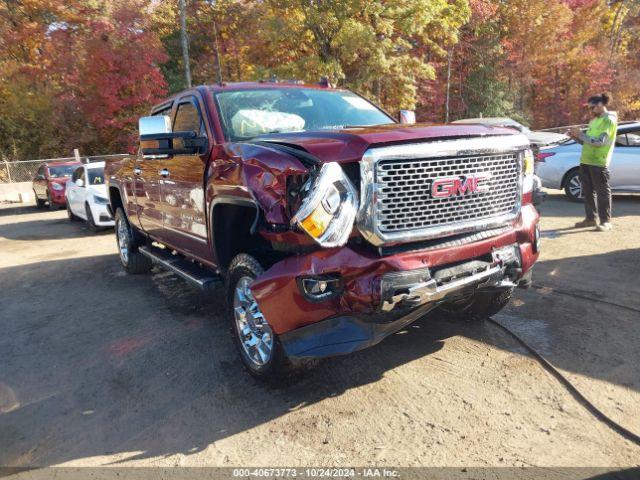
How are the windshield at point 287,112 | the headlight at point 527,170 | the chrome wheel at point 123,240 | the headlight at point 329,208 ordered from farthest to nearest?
the chrome wheel at point 123,240
the windshield at point 287,112
the headlight at point 527,170
the headlight at point 329,208

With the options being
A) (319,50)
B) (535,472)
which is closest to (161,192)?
(535,472)

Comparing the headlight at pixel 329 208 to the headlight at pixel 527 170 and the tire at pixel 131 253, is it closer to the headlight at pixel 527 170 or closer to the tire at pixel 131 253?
Answer: the headlight at pixel 527 170

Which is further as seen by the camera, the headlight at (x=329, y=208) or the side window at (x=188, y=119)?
the side window at (x=188, y=119)

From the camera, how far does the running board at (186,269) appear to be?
4.10 m

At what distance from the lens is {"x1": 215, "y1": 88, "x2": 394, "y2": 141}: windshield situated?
4.02 meters

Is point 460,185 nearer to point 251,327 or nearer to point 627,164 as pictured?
point 251,327

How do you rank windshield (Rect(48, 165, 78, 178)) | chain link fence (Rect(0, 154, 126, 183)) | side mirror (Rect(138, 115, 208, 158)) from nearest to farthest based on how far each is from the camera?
1. side mirror (Rect(138, 115, 208, 158))
2. windshield (Rect(48, 165, 78, 178))
3. chain link fence (Rect(0, 154, 126, 183))

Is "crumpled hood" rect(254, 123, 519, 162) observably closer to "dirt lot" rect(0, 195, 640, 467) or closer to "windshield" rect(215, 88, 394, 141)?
"windshield" rect(215, 88, 394, 141)

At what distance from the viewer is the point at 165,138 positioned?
3.85 m

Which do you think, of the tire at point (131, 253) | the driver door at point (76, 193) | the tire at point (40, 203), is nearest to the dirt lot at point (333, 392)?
the tire at point (131, 253)

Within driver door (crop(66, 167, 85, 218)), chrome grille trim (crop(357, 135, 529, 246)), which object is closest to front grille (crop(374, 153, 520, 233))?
chrome grille trim (crop(357, 135, 529, 246))

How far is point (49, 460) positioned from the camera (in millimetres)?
2848

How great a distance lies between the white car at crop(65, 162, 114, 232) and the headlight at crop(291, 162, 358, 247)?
8166mm

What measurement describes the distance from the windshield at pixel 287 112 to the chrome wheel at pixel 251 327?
1191 millimetres
